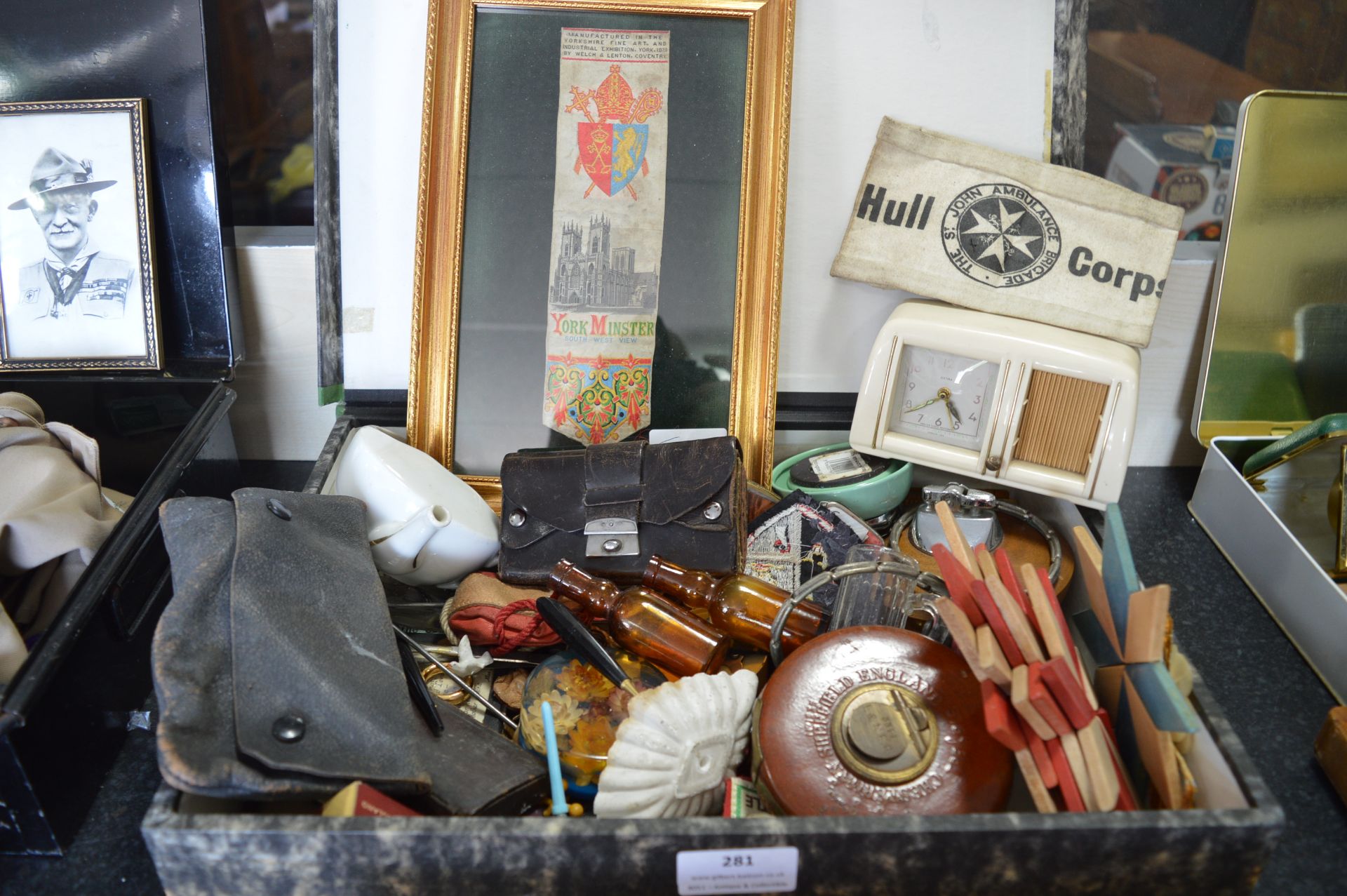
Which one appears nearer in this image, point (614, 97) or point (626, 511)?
point (626, 511)

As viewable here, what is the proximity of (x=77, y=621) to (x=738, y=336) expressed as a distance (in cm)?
86

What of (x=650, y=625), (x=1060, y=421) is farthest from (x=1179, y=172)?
(x=650, y=625)

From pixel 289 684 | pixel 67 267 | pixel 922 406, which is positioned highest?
pixel 67 267

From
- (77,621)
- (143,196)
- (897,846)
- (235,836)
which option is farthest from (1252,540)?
(143,196)

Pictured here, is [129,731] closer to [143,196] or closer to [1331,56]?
[143,196]

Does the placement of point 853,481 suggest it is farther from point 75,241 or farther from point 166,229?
point 75,241

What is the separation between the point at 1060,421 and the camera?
4.20ft

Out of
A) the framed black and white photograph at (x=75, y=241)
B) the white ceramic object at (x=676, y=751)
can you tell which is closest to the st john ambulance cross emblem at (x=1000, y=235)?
the white ceramic object at (x=676, y=751)

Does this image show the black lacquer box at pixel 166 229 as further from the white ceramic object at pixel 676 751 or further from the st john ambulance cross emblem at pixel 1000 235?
the st john ambulance cross emblem at pixel 1000 235

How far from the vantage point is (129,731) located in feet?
3.69

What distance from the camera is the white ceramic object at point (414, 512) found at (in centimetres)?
122

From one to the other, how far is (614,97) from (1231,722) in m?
1.11

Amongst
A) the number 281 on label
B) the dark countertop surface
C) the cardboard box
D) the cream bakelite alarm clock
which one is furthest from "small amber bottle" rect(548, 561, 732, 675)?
the cardboard box

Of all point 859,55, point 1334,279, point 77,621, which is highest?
point 859,55
